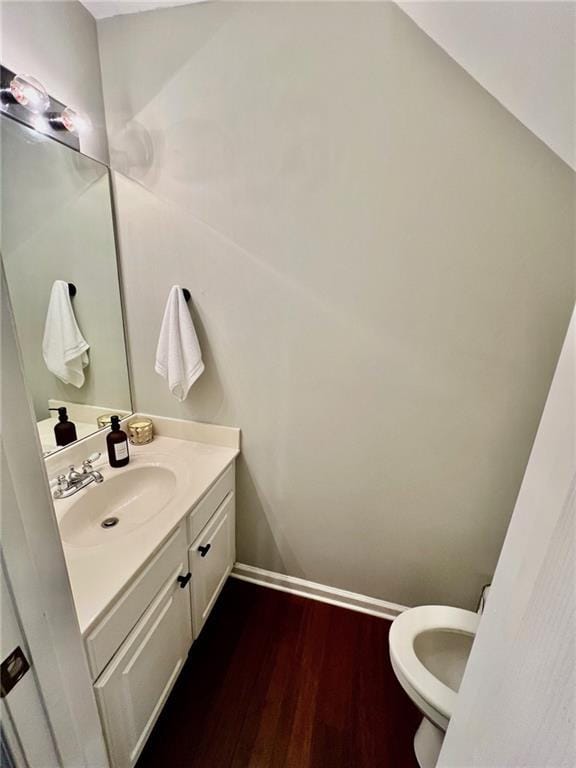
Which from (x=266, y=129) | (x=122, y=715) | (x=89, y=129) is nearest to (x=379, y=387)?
(x=266, y=129)

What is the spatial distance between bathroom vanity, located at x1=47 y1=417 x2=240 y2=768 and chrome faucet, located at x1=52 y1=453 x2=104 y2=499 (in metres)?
0.02

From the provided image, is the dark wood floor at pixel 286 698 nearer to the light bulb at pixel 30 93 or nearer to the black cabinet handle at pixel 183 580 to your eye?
the black cabinet handle at pixel 183 580

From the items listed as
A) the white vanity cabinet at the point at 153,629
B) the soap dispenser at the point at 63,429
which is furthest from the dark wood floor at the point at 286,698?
the soap dispenser at the point at 63,429

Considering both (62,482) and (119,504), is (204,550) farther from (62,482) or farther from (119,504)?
(62,482)

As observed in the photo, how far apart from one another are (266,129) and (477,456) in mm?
1436

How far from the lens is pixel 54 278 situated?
1122 millimetres

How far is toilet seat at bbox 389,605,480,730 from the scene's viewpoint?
867mm

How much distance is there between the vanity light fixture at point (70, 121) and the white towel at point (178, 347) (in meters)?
0.62

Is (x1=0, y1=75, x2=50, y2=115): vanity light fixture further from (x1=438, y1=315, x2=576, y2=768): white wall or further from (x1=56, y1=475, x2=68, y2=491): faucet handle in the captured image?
(x1=438, y1=315, x2=576, y2=768): white wall

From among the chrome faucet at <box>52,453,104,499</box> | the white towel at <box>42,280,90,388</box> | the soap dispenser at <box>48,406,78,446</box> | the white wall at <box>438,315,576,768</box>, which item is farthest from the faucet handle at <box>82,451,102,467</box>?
the white wall at <box>438,315,576,768</box>

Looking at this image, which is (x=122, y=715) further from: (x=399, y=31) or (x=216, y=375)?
(x=399, y=31)

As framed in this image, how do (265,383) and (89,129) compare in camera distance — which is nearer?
(89,129)

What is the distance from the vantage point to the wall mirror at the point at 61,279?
3.22 ft

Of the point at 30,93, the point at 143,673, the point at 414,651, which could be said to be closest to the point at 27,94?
the point at 30,93
